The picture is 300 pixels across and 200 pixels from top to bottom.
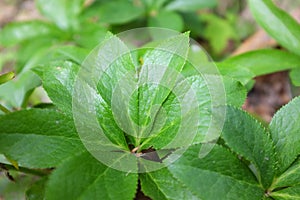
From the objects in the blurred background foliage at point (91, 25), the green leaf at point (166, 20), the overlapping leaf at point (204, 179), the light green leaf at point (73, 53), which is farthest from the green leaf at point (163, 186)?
the green leaf at point (166, 20)

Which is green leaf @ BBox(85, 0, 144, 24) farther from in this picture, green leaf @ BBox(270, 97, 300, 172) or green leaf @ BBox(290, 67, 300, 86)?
green leaf @ BBox(270, 97, 300, 172)

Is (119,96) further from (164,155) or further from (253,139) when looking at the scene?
(253,139)

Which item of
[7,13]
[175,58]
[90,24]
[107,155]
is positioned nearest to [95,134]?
[107,155]

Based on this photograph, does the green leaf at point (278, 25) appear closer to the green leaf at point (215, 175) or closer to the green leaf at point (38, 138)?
the green leaf at point (215, 175)

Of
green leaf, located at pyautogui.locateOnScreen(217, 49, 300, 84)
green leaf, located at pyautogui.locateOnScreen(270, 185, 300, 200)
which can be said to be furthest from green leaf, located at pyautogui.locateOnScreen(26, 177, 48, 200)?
green leaf, located at pyautogui.locateOnScreen(217, 49, 300, 84)

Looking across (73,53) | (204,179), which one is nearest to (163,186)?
(204,179)

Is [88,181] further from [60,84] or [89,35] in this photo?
[89,35]
